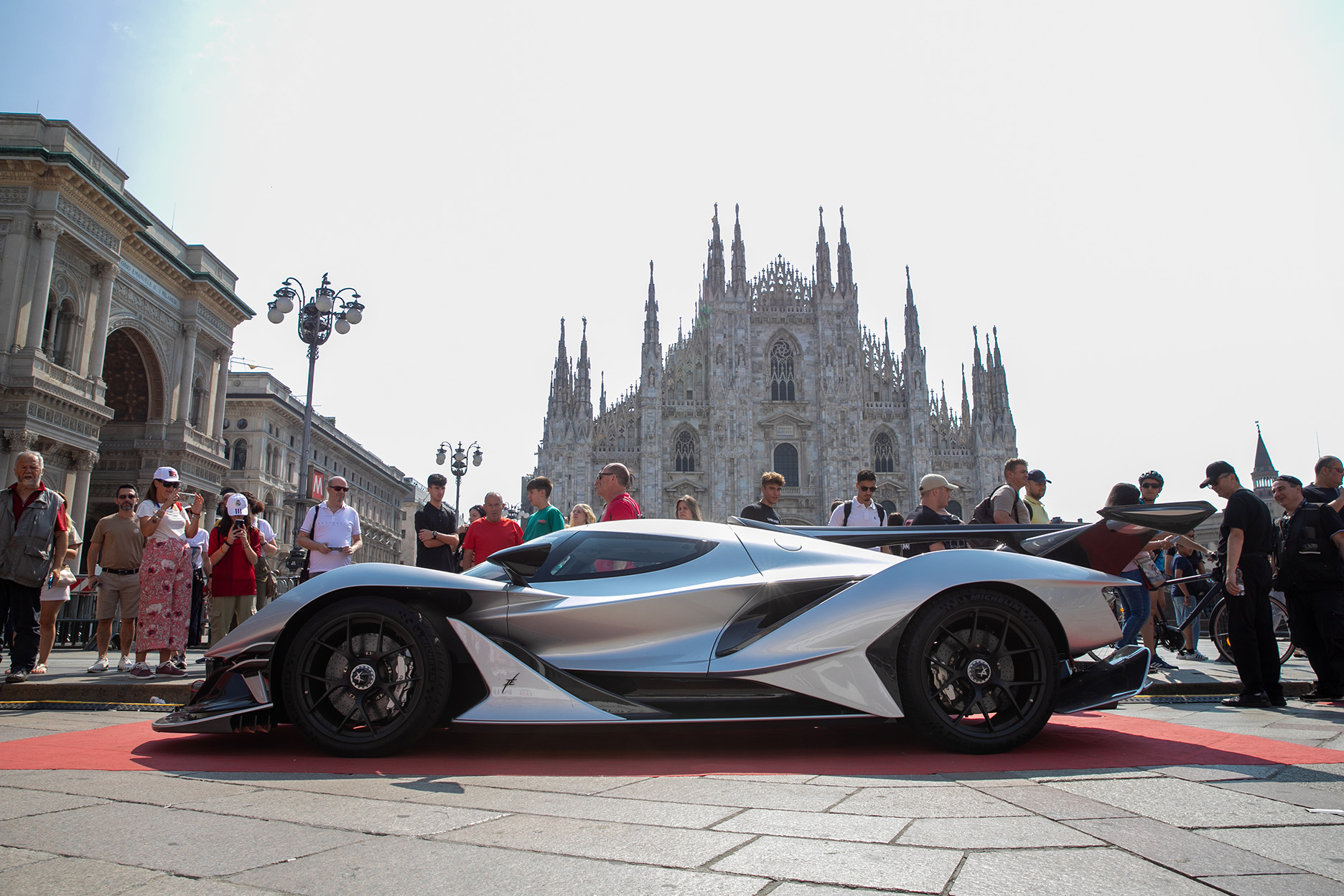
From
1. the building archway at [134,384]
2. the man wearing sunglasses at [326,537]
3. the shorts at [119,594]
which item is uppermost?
the building archway at [134,384]

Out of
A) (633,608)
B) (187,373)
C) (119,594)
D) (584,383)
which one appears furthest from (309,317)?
(584,383)

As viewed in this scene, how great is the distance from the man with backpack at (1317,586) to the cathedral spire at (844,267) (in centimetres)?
3866

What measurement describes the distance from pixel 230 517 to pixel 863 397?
38.3 meters

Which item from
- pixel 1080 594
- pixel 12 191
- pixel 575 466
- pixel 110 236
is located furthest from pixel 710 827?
pixel 575 466

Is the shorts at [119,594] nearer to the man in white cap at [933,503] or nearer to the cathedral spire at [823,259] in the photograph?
the man in white cap at [933,503]

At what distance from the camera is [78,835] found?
2227mm

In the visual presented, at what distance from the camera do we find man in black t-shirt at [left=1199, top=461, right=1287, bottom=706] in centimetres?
523

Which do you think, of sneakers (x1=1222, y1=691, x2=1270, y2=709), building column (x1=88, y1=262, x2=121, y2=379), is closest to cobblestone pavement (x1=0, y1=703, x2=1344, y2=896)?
sneakers (x1=1222, y1=691, x2=1270, y2=709)

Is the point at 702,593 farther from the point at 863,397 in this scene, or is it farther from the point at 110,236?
the point at 863,397

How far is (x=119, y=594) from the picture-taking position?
6.73 m

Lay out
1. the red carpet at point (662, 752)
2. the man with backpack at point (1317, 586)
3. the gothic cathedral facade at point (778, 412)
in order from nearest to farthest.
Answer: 1. the red carpet at point (662, 752)
2. the man with backpack at point (1317, 586)
3. the gothic cathedral facade at point (778, 412)

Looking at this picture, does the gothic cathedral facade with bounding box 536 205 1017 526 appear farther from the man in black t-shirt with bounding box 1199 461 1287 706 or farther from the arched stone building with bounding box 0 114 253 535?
the man in black t-shirt with bounding box 1199 461 1287 706

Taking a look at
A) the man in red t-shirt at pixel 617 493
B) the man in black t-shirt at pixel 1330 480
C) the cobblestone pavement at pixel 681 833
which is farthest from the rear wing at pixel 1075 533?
the man in black t-shirt at pixel 1330 480

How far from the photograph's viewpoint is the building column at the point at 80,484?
2025cm
